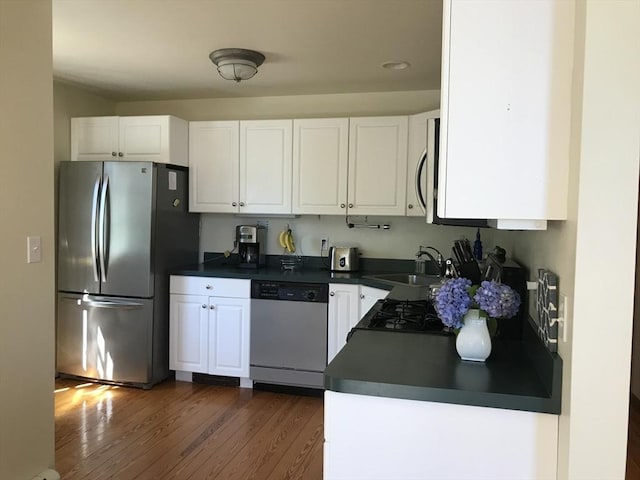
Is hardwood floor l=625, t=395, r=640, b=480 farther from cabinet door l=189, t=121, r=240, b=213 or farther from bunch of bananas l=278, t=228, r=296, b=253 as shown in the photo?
cabinet door l=189, t=121, r=240, b=213

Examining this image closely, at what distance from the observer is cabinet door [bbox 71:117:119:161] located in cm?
417

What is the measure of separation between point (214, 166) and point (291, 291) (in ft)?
4.09

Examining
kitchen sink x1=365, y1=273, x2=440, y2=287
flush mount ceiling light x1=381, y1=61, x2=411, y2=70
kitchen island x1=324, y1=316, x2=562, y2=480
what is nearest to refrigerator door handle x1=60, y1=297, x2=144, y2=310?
kitchen sink x1=365, y1=273, x2=440, y2=287

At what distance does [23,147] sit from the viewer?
2205 mm

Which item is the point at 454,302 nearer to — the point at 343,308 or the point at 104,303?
the point at 343,308

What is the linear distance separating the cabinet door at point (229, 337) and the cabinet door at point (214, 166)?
2.62 feet

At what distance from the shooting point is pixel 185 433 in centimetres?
316

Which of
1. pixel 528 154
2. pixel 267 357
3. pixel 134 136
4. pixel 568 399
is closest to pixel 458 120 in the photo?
pixel 528 154

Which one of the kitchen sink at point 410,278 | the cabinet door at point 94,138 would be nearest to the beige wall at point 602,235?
the kitchen sink at point 410,278

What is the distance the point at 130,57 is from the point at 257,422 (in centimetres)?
248

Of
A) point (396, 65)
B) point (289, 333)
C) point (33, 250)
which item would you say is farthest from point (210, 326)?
point (396, 65)

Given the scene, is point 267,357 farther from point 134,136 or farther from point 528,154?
point 528,154

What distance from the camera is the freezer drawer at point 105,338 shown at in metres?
3.90

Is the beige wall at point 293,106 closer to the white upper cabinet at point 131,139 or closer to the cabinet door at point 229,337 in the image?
the white upper cabinet at point 131,139
